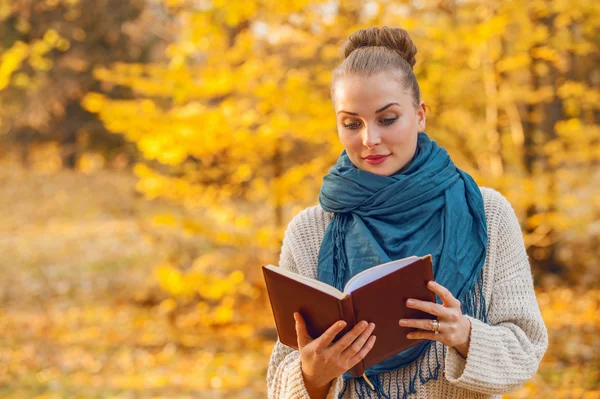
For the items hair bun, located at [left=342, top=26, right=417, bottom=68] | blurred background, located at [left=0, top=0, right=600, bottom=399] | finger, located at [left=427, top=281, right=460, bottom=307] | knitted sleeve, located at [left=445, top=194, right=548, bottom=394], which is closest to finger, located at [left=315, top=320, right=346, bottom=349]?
finger, located at [left=427, top=281, right=460, bottom=307]

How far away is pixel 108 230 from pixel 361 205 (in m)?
10.4

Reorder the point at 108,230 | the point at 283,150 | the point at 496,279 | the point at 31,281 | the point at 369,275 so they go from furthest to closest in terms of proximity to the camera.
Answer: the point at 108,230, the point at 31,281, the point at 283,150, the point at 496,279, the point at 369,275

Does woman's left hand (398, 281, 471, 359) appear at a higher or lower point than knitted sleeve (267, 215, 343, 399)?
higher

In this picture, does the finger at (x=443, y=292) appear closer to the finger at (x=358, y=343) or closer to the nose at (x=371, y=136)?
the finger at (x=358, y=343)

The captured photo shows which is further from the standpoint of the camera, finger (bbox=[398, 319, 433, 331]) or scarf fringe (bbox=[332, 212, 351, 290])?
scarf fringe (bbox=[332, 212, 351, 290])

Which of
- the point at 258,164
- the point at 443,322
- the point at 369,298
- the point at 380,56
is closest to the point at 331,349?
the point at 369,298

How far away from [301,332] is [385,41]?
780mm

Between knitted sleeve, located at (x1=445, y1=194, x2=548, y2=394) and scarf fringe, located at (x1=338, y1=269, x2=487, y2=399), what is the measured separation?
0.03 meters

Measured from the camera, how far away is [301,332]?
151 cm

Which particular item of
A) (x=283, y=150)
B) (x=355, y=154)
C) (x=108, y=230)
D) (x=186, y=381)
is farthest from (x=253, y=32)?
(x=108, y=230)

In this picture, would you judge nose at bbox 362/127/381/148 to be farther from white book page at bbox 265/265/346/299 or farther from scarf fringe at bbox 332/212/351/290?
white book page at bbox 265/265/346/299

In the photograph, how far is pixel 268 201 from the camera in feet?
18.7

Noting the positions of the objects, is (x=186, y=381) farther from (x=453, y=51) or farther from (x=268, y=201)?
(x=453, y=51)

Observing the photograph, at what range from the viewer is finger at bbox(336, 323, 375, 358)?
144 centimetres
